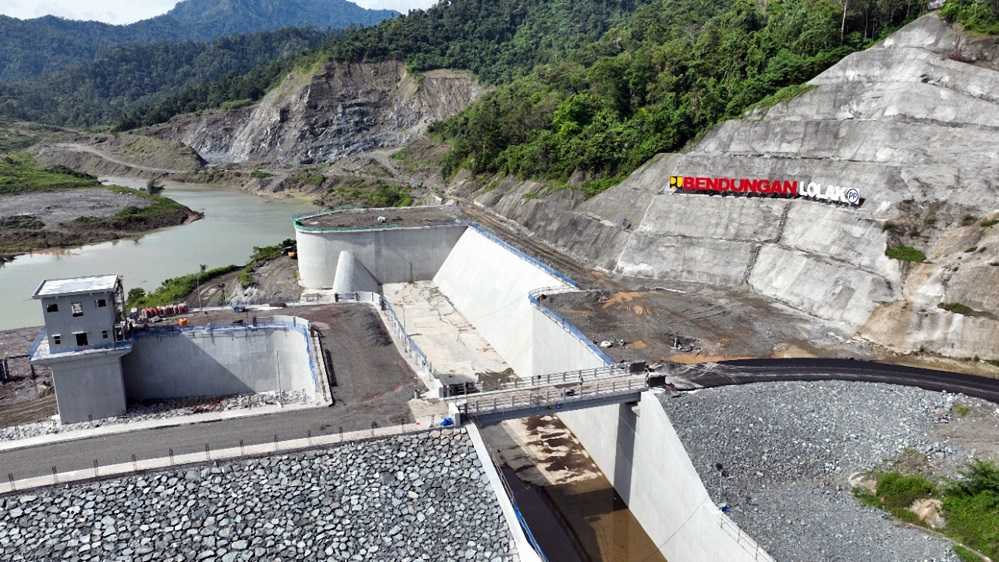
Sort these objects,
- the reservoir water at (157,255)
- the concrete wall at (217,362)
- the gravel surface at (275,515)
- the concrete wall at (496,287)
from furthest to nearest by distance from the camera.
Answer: the reservoir water at (157,255), the concrete wall at (496,287), the concrete wall at (217,362), the gravel surface at (275,515)

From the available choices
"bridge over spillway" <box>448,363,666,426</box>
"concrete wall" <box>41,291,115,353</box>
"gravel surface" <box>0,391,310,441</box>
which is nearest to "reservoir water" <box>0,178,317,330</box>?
"gravel surface" <box>0,391,310,441</box>

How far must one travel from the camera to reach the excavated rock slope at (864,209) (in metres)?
33.9

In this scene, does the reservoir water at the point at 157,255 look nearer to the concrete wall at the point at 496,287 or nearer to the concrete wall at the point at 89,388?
the concrete wall at the point at 89,388

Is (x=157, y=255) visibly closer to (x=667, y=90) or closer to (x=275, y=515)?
(x=667, y=90)

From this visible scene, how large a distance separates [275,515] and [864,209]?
121 feet

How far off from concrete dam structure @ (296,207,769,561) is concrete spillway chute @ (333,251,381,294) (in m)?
0.40

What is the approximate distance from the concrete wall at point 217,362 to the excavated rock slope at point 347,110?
373ft

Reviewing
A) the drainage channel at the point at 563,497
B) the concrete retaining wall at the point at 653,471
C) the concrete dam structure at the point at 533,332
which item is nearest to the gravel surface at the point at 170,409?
the drainage channel at the point at 563,497

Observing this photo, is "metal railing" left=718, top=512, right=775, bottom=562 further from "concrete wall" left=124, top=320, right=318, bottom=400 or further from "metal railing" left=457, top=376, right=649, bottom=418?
"concrete wall" left=124, top=320, right=318, bottom=400

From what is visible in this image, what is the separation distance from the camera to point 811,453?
83.6 ft

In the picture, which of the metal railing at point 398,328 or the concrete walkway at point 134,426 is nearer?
the concrete walkway at point 134,426

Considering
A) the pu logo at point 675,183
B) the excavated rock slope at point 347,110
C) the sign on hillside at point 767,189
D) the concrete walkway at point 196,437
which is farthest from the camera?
the excavated rock slope at point 347,110

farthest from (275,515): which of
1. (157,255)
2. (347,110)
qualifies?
(347,110)

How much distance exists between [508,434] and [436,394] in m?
10.9
